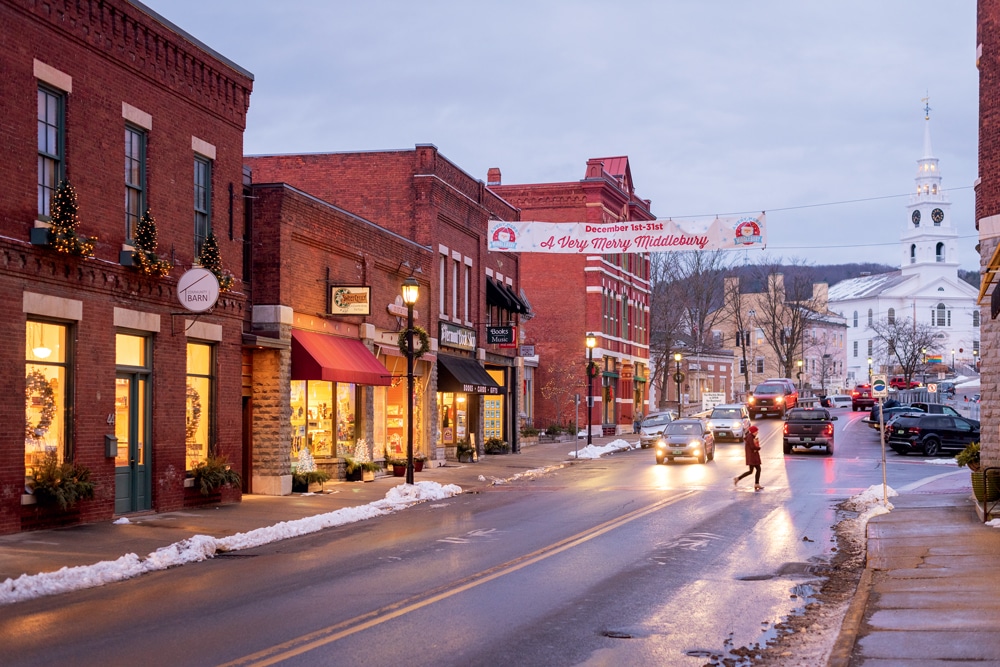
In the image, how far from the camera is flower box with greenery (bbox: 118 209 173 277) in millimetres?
20172

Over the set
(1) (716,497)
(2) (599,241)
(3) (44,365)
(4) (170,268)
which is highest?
(2) (599,241)

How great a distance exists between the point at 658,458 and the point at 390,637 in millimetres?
Result: 29222

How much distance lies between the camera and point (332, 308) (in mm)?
28625

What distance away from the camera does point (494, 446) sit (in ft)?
145

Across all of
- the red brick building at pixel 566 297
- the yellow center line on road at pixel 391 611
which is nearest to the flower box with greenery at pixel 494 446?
the red brick building at pixel 566 297

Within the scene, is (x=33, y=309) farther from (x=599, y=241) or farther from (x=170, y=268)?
(x=599, y=241)

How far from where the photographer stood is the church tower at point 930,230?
127 m

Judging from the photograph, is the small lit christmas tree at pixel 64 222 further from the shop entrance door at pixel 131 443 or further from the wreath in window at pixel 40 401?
the shop entrance door at pixel 131 443

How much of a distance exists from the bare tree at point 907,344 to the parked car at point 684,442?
1822 inches

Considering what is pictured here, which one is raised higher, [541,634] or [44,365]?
[44,365]

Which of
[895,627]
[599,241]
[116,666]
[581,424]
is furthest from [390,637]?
[581,424]

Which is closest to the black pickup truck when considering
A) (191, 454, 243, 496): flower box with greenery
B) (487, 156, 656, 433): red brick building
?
(487, 156, 656, 433): red brick building

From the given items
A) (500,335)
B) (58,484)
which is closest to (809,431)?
(500,335)

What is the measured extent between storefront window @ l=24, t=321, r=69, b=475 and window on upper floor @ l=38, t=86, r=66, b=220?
2.00m
